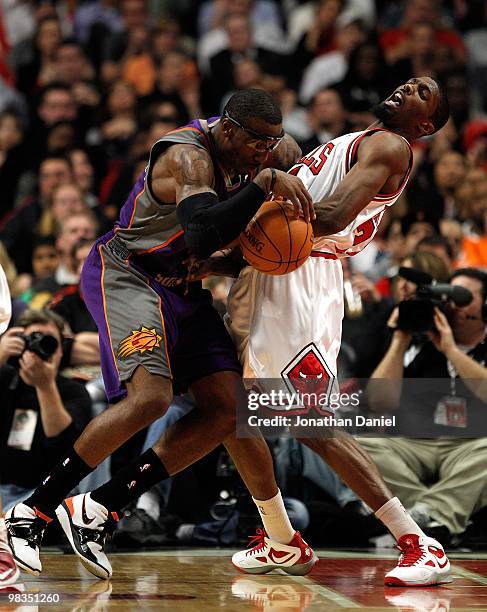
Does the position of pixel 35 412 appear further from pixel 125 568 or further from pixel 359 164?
pixel 359 164

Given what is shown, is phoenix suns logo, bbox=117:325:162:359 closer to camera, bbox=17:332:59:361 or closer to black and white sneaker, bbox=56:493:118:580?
black and white sneaker, bbox=56:493:118:580

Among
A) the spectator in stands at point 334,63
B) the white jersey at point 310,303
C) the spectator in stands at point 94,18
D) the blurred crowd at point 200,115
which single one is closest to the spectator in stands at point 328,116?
the blurred crowd at point 200,115

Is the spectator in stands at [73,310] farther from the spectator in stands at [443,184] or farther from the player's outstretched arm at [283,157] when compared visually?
the spectator in stands at [443,184]

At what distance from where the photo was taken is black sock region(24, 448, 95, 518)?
463 cm

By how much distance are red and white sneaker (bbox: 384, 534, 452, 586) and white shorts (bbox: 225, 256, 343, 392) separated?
2.60 feet

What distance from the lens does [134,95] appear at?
11750 millimetres

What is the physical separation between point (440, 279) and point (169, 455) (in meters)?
2.71

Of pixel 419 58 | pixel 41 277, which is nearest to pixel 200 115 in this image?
pixel 419 58

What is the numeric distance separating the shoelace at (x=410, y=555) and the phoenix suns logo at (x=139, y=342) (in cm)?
137

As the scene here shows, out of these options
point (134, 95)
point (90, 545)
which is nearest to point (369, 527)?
point (90, 545)

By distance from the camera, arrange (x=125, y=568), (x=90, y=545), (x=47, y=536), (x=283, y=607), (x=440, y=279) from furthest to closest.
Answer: (x=440, y=279) < (x=47, y=536) < (x=125, y=568) < (x=90, y=545) < (x=283, y=607)

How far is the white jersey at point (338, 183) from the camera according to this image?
4852 millimetres

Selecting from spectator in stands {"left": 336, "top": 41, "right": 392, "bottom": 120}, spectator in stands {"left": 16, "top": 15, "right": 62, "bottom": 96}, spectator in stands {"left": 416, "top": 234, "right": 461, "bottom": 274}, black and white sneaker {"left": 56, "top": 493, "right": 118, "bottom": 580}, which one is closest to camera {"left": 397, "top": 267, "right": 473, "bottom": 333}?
spectator in stands {"left": 416, "top": 234, "right": 461, "bottom": 274}

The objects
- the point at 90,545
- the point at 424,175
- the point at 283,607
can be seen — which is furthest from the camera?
the point at 424,175
